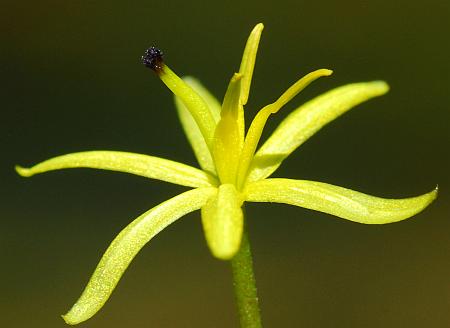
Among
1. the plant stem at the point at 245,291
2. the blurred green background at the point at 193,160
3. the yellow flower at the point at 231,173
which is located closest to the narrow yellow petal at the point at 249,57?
the yellow flower at the point at 231,173

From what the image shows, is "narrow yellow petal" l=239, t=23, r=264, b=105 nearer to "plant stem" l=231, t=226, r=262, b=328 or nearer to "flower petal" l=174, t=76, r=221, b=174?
"flower petal" l=174, t=76, r=221, b=174

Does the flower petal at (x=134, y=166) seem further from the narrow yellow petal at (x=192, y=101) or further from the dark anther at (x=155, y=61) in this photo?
the dark anther at (x=155, y=61)

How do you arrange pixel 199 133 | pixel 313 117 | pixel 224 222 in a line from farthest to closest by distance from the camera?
pixel 199 133 < pixel 313 117 < pixel 224 222

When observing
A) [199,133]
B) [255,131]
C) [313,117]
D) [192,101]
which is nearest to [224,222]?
[255,131]

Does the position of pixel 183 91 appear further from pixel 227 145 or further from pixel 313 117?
pixel 313 117

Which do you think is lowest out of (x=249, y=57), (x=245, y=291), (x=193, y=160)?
(x=245, y=291)

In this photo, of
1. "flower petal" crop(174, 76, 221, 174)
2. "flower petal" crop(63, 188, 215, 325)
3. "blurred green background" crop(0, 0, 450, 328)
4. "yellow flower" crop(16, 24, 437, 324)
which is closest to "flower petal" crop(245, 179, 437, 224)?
"yellow flower" crop(16, 24, 437, 324)

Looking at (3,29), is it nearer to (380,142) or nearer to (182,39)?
(182,39)
